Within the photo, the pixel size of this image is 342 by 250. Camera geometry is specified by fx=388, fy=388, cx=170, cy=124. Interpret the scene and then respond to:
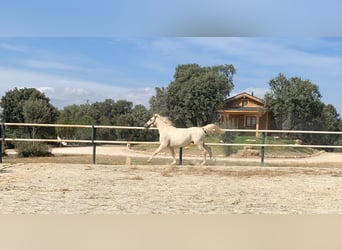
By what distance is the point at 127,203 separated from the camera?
318cm

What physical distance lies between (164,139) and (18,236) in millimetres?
5345

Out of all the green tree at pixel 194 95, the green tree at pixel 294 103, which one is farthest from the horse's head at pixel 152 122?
the green tree at pixel 294 103

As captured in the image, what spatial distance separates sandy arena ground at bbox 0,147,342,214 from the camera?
294cm

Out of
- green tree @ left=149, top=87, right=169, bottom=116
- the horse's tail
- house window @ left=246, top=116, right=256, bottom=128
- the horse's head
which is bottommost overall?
the horse's tail

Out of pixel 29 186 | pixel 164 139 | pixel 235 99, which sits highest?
pixel 235 99

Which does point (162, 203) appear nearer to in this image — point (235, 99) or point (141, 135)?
point (141, 135)

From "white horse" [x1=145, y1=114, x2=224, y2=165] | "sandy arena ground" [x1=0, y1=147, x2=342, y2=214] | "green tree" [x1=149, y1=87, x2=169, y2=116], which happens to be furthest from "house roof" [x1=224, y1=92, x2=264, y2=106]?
"sandy arena ground" [x1=0, y1=147, x2=342, y2=214]

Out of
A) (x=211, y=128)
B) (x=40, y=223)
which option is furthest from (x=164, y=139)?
(x=40, y=223)

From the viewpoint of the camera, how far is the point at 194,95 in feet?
82.6

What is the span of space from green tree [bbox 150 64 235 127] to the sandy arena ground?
1828 cm

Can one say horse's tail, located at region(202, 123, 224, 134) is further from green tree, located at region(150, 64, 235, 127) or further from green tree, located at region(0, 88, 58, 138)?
green tree, located at region(150, 64, 235, 127)

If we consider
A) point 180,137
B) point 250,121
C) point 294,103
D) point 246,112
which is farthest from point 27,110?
point 294,103

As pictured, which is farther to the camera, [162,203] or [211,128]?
[211,128]

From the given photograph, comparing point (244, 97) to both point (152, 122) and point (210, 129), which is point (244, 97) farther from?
point (152, 122)
